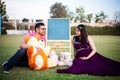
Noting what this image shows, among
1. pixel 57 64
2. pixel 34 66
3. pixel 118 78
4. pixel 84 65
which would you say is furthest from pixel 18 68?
pixel 118 78

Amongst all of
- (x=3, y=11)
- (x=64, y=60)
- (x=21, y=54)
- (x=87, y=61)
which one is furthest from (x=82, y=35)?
(x=3, y=11)

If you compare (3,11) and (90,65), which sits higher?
(3,11)

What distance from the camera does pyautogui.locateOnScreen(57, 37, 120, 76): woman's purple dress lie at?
2.72 meters

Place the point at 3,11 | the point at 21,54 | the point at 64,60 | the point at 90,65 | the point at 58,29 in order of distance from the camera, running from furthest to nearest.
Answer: the point at 58,29
the point at 64,60
the point at 21,54
the point at 90,65
the point at 3,11

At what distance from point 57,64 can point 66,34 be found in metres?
0.98

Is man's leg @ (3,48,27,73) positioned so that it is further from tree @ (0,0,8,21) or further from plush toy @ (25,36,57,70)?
tree @ (0,0,8,21)

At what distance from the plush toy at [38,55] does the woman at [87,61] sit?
264mm

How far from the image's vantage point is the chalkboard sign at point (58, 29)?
424 centimetres

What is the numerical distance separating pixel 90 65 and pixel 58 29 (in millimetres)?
1573

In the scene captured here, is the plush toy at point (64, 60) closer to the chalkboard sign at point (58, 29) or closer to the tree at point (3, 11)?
the chalkboard sign at point (58, 29)

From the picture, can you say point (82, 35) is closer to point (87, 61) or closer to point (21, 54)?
point (87, 61)

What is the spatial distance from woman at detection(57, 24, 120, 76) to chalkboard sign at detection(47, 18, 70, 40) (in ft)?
A: 3.56

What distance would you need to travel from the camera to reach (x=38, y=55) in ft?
9.55

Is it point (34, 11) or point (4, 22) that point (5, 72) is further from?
point (34, 11)
